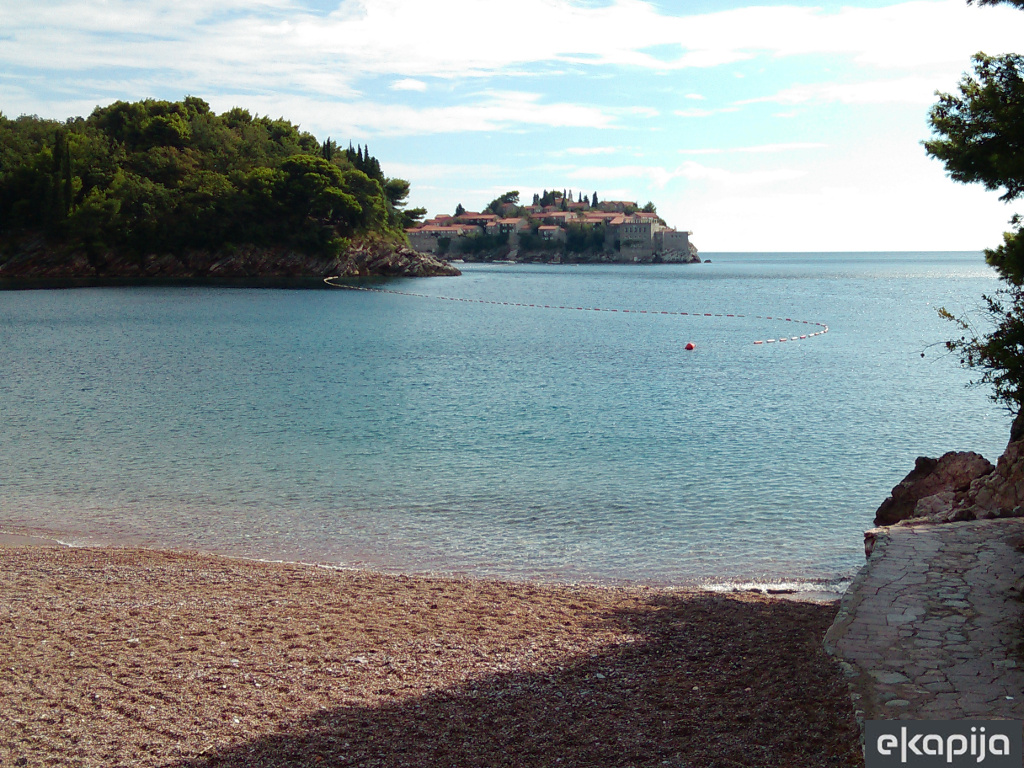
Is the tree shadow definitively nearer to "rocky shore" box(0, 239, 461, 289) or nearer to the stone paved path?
the stone paved path

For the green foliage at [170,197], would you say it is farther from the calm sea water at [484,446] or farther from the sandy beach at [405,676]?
the sandy beach at [405,676]

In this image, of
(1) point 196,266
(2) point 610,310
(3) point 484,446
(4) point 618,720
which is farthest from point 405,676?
(1) point 196,266

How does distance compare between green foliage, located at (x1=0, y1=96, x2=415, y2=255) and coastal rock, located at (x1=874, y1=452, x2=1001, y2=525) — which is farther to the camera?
green foliage, located at (x1=0, y1=96, x2=415, y2=255)

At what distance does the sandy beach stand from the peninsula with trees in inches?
3806

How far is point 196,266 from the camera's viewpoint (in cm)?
11100

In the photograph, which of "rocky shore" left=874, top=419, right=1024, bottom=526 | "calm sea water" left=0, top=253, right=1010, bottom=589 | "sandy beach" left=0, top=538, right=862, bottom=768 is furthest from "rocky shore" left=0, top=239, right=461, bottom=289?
"sandy beach" left=0, top=538, right=862, bottom=768

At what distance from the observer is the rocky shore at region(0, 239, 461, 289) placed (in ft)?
346

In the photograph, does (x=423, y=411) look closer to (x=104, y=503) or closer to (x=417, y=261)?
(x=104, y=503)

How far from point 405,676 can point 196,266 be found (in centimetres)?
11192

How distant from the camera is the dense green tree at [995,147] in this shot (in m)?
8.22

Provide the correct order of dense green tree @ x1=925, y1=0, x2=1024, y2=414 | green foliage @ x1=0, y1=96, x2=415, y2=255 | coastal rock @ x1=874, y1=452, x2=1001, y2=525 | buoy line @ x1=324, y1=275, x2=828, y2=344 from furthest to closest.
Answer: green foliage @ x1=0, y1=96, x2=415, y2=255
buoy line @ x1=324, y1=275, x2=828, y2=344
coastal rock @ x1=874, y1=452, x2=1001, y2=525
dense green tree @ x1=925, y1=0, x2=1024, y2=414

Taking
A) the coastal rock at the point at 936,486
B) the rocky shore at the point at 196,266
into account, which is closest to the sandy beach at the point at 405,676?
the coastal rock at the point at 936,486

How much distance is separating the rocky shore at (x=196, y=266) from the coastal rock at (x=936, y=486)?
91.0 meters

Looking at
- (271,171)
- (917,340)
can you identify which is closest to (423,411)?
(917,340)
